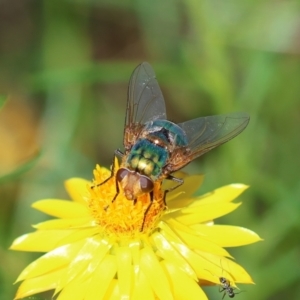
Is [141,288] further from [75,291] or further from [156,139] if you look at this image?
[156,139]

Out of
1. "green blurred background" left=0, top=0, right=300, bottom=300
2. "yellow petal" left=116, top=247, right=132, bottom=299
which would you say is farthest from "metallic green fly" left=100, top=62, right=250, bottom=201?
"green blurred background" left=0, top=0, right=300, bottom=300

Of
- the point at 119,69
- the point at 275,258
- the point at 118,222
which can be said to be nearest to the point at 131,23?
the point at 119,69

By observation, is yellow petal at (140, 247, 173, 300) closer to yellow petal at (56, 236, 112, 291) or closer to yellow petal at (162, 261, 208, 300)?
yellow petal at (162, 261, 208, 300)

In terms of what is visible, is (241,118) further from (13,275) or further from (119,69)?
(13,275)

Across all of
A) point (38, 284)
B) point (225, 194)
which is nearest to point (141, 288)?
point (38, 284)

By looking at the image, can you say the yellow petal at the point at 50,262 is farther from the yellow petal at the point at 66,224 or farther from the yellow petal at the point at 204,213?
the yellow petal at the point at 204,213

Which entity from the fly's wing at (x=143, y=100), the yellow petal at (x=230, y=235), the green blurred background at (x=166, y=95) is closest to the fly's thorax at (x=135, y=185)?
the yellow petal at (x=230, y=235)
